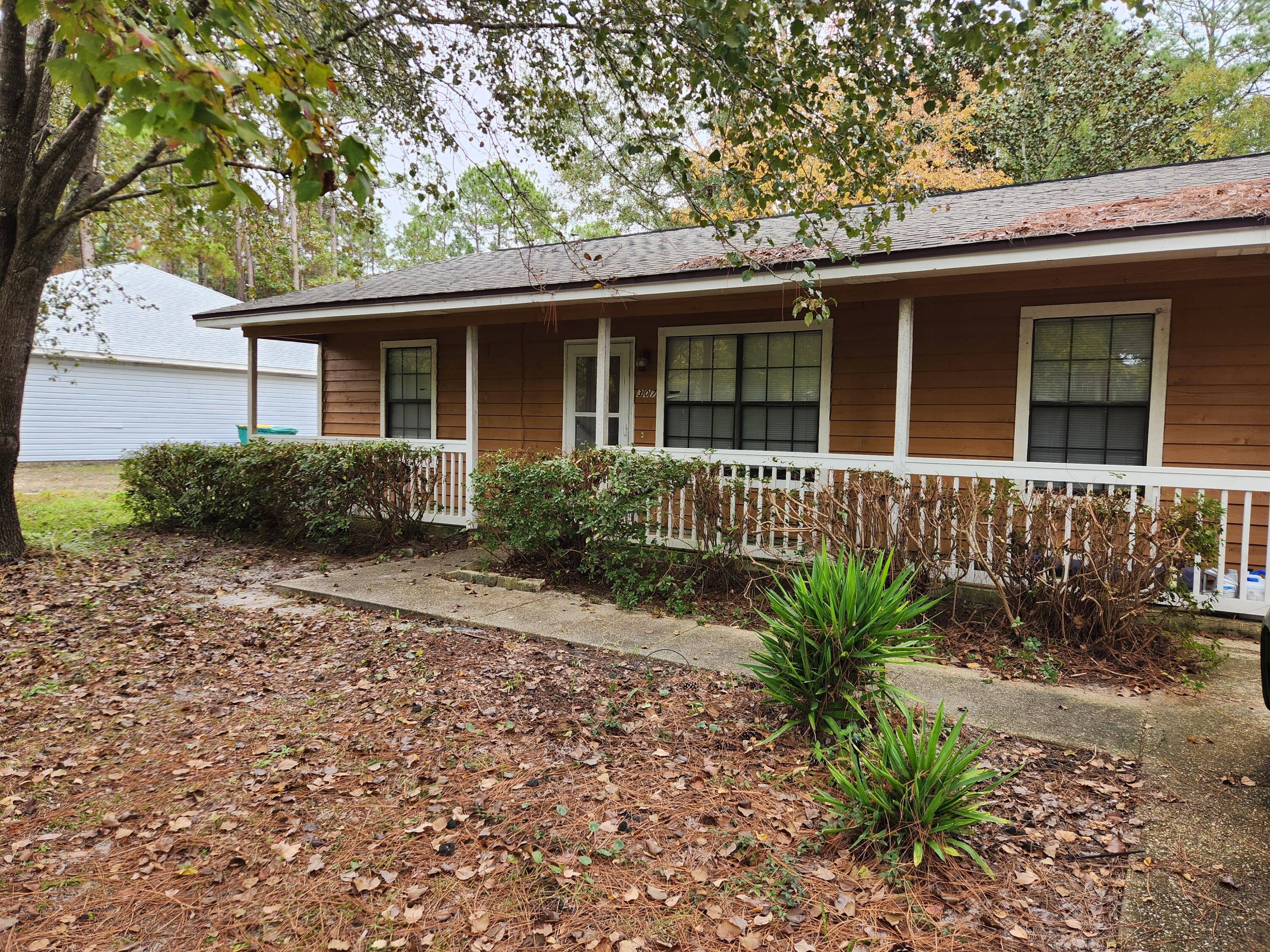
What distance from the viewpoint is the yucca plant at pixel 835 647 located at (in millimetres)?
3434

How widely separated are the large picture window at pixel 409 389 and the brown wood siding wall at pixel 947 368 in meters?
0.22

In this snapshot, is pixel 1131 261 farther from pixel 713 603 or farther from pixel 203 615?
pixel 203 615

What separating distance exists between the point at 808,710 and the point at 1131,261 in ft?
14.1

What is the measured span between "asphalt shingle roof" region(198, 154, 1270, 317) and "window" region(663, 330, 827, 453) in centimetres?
112

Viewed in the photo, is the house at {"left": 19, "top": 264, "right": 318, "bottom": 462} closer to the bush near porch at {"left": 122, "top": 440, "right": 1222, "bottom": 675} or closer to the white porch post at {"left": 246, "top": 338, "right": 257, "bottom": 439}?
the white porch post at {"left": 246, "top": 338, "right": 257, "bottom": 439}

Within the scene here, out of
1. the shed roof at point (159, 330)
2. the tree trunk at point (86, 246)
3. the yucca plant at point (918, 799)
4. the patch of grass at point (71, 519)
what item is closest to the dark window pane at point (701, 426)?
the yucca plant at point (918, 799)

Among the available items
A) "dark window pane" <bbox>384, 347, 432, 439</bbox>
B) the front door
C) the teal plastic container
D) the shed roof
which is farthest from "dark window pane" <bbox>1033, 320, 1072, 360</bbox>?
the shed roof

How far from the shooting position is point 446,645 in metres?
5.14

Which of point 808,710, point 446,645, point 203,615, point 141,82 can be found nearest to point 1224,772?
point 808,710

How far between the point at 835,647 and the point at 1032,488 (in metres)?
2.79

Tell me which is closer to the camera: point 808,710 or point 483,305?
point 808,710

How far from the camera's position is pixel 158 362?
20109 millimetres

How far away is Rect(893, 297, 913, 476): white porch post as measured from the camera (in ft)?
19.9

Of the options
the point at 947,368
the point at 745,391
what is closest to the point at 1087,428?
the point at 947,368
